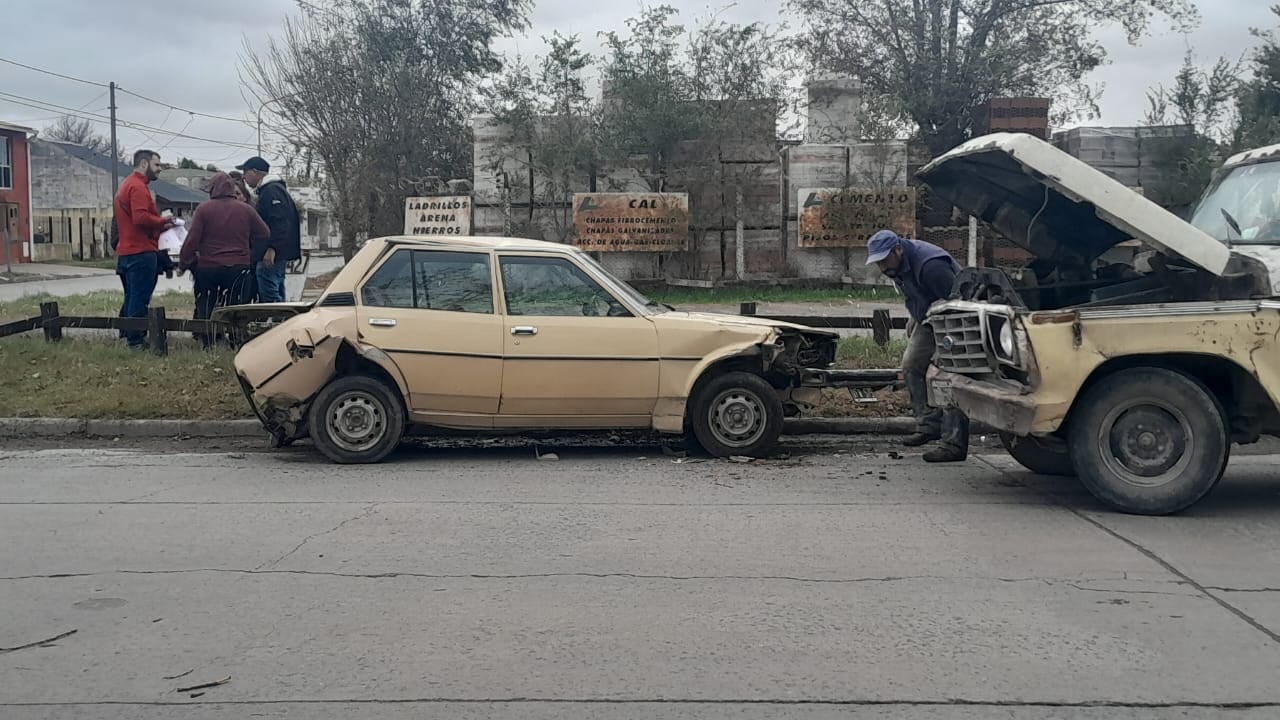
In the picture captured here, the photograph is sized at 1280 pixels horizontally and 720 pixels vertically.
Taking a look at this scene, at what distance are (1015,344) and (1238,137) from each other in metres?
15.2

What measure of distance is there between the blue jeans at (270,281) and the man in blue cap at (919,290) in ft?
22.2

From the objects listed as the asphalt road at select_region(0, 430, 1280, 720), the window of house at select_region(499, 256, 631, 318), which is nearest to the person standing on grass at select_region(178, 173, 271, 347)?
the asphalt road at select_region(0, 430, 1280, 720)

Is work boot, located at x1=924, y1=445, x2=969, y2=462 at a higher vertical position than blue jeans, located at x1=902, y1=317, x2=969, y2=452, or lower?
lower

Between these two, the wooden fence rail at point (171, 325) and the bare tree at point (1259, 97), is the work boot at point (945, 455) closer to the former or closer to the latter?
the wooden fence rail at point (171, 325)

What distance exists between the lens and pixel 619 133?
766 inches

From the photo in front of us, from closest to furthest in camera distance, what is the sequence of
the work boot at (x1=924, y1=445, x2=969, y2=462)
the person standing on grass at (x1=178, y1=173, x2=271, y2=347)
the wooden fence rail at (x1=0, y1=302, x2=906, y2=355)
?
the work boot at (x1=924, y1=445, x2=969, y2=462), the wooden fence rail at (x1=0, y1=302, x2=906, y2=355), the person standing on grass at (x1=178, y1=173, x2=271, y2=347)

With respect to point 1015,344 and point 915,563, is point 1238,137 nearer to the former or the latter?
point 1015,344

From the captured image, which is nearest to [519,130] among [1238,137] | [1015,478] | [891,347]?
[891,347]

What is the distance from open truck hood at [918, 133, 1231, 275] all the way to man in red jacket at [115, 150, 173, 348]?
7.96 meters

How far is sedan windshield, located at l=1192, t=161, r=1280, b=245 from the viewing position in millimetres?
7344

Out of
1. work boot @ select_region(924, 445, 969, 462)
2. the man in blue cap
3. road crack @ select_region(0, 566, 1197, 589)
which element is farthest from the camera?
the man in blue cap

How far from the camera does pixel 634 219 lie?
19781 millimetres

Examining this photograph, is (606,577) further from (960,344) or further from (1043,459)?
(1043,459)

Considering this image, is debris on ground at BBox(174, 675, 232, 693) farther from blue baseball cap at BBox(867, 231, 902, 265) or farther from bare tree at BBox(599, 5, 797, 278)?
bare tree at BBox(599, 5, 797, 278)
